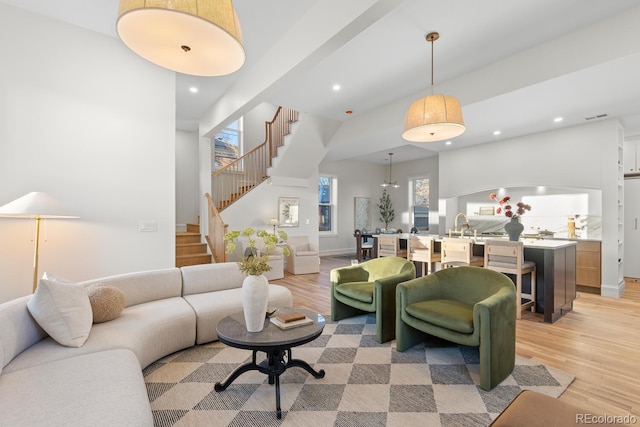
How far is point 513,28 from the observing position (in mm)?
3174

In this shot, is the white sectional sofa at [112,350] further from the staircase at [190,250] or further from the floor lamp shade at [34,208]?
the staircase at [190,250]

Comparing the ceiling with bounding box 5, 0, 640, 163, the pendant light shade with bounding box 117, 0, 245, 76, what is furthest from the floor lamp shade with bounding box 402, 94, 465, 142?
the pendant light shade with bounding box 117, 0, 245, 76

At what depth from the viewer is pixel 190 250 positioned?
6051mm

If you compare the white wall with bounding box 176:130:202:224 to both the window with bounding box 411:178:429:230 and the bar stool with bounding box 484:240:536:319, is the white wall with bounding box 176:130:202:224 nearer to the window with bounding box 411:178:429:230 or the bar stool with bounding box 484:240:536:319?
the bar stool with bounding box 484:240:536:319

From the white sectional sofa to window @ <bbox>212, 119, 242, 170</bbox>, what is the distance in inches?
214

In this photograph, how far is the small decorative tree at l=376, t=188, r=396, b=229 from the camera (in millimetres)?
10531

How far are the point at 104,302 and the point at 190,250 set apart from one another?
371 cm

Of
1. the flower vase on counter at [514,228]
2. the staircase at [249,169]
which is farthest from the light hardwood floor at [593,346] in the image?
the staircase at [249,169]

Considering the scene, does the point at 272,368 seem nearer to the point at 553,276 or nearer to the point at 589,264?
the point at 553,276

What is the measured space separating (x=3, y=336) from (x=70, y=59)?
3055mm

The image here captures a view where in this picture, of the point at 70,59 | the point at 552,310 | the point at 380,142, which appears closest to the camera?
the point at 70,59

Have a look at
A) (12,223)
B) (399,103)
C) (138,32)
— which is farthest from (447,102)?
(12,223)

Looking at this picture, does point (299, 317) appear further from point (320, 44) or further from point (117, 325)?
point (320, 44)

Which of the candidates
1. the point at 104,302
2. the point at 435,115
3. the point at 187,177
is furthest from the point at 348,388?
the point at 187,177
